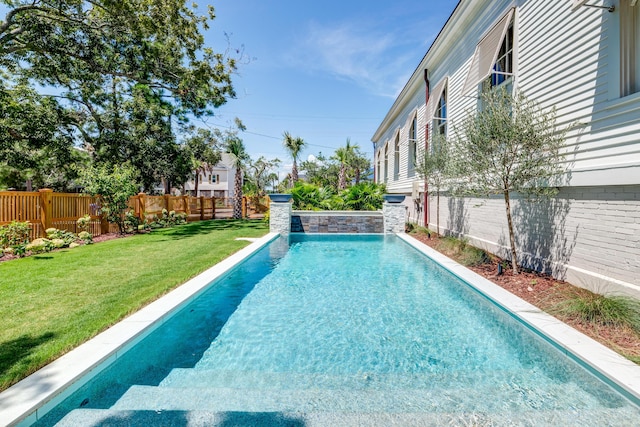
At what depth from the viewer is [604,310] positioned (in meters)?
3.55

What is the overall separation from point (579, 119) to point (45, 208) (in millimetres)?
13686

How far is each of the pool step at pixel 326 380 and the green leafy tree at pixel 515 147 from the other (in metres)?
3.56

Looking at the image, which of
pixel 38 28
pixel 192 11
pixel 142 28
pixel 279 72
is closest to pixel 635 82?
pixel 142 28

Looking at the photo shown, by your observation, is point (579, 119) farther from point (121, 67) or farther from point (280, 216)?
point (121, 67)

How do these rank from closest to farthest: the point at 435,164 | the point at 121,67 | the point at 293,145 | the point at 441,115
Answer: the point at 435,164 < the point at 441,115 < the point at 121,67 < the point at 293,145

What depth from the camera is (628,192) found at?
12.9 ft

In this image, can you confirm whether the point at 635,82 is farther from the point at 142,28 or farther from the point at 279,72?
the point at 279,72

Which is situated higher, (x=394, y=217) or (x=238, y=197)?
(x=238, y=197)

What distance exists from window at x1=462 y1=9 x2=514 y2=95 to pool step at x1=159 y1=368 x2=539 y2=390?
6.21 m

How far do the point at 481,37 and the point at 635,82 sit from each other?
5.27m

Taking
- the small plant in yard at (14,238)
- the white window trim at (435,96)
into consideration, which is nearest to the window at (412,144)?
the white window trim at (435,96)

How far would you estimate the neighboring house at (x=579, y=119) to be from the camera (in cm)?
396

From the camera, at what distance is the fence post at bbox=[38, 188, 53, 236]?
922cm

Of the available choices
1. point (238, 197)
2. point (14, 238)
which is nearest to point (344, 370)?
point (14, 238)
